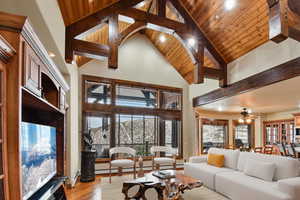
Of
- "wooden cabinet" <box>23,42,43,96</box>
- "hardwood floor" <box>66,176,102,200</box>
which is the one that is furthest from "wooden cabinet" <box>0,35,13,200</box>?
"hardwood floor" <box>66,176,102,200</box>

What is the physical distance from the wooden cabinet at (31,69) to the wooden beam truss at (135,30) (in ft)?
7.36

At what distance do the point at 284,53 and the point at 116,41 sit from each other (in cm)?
356

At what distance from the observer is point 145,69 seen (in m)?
6.69

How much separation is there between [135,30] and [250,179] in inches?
155

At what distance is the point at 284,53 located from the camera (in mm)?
3850

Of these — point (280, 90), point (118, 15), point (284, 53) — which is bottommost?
point (280, 90)

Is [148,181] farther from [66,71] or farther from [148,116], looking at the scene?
[148,116]

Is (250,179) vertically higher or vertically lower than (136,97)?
lower

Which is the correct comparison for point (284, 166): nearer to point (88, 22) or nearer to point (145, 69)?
point (88, 22)

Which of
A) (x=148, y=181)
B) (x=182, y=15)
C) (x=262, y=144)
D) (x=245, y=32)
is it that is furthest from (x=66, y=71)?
(x=262, y=144)

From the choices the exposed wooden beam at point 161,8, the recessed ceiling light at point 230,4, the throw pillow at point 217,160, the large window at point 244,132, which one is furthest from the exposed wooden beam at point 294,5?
the large window at point 244,132

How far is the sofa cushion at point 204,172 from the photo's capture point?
12.8 ft

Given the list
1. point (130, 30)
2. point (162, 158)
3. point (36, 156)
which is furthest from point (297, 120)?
point (36, 156)

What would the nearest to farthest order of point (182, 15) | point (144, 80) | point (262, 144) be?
point (182, 15)
point (144, 80)
point (262, 144)
